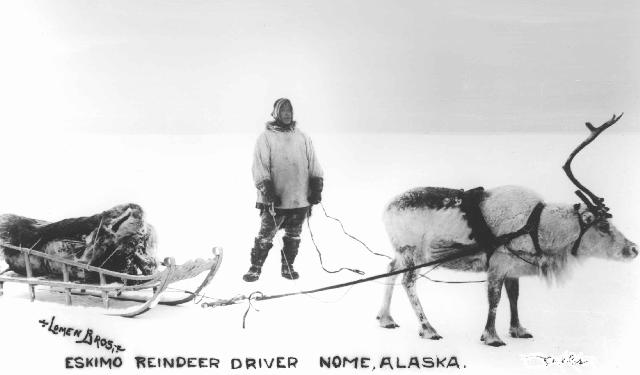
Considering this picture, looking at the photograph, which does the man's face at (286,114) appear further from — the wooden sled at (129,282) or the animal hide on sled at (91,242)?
the animal hide on sled at (91,242)

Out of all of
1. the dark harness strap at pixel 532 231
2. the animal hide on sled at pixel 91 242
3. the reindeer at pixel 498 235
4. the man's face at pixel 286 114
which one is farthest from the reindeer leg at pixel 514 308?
the animal hide on sled at pixel 91 242

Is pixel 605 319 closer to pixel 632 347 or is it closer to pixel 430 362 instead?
pixel 632 347

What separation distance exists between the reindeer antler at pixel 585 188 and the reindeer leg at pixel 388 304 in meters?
0.74

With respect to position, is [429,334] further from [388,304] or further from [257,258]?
[257,258]

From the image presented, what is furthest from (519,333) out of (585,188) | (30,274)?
(30,274)

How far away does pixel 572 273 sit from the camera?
9.28 ft

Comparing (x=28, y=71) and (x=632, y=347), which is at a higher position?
(x=28, y=71)

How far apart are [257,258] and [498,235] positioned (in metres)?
0.97

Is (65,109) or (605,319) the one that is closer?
(605,319)

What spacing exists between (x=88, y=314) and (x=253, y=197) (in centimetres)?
84

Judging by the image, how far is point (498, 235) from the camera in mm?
2779

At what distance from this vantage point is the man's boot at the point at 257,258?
304cm

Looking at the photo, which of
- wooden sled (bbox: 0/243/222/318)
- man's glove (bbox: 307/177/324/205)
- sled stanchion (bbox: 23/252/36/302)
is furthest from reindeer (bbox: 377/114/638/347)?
sled stanchion (bbox: 23/252/36/302)

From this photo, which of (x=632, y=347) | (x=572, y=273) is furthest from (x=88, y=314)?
(x=632, y=347)
